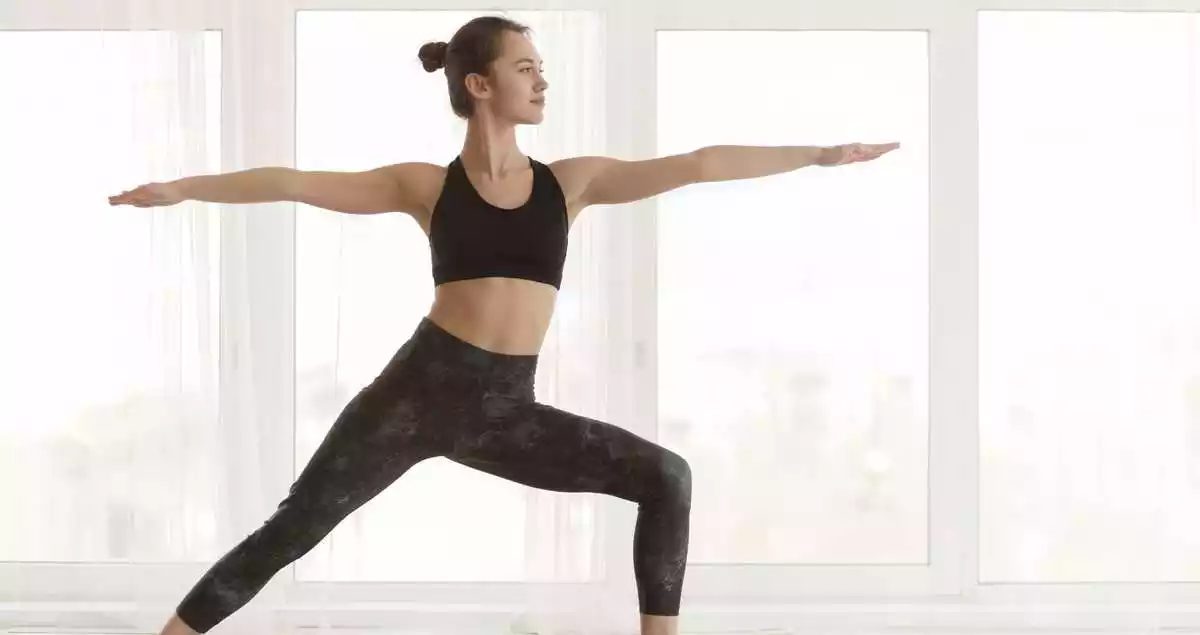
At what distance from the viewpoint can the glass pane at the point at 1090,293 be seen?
270 cm

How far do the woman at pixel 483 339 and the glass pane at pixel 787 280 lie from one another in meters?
0.77

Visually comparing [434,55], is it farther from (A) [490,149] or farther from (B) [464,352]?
(B) [464,352]

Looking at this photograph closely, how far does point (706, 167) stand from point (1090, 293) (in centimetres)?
131

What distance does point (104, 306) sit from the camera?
2730 millimetres

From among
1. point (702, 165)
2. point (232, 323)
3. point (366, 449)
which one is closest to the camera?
point (366, 449)

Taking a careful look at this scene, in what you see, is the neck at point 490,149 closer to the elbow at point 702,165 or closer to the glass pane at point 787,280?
the elbow at point 702,165

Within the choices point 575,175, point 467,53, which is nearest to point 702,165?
point 575,175

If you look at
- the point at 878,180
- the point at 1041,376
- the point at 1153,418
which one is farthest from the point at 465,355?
the point at 1153,418

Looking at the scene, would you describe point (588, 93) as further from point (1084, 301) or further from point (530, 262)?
point (1084, 301)

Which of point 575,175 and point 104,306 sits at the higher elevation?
point 575,175

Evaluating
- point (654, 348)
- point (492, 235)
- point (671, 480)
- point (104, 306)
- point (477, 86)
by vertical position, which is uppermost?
point (477, 86)

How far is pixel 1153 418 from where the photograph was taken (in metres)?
2.71

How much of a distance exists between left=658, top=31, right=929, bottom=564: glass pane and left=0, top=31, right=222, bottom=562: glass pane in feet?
3.85

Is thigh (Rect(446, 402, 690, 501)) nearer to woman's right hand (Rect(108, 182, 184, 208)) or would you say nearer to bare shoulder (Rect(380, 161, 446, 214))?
bare shoulder (Rect(380, 161, 446, 214))
